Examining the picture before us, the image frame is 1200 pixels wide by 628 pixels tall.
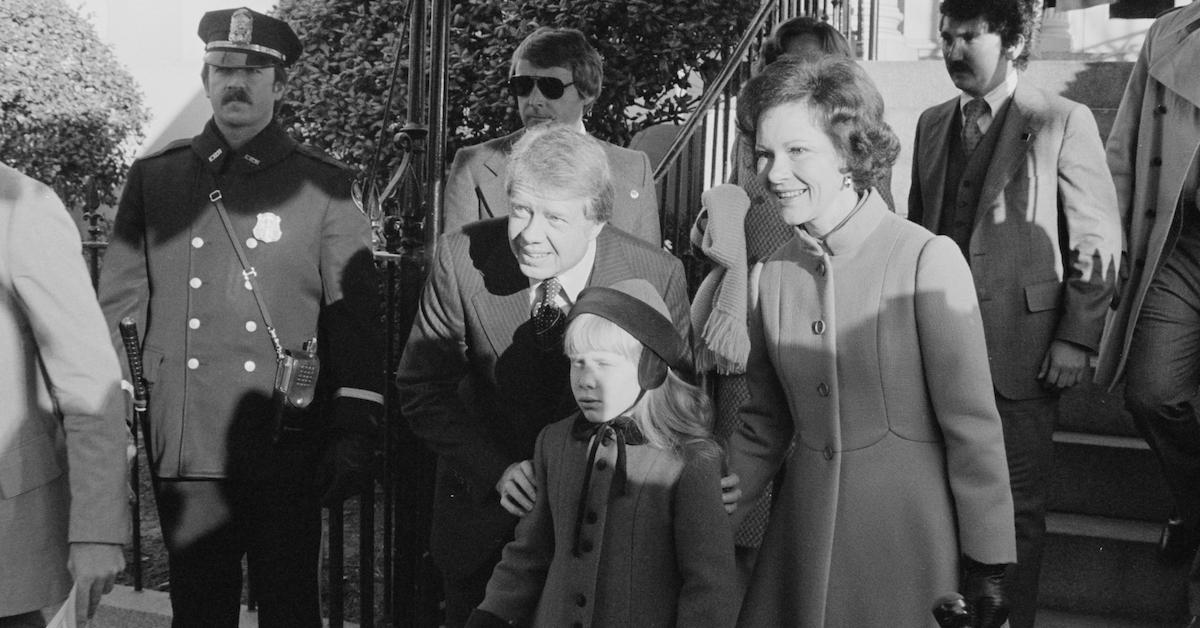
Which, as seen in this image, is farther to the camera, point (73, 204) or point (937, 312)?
point (73, 204)

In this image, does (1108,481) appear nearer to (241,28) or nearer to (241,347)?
(241,347)

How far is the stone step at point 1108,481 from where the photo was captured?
5.30 metres

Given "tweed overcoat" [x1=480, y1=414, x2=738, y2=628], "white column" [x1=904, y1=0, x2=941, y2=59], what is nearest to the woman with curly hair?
"tweed overcoat" [x1=480, y1=414, x2=738, y2=628]

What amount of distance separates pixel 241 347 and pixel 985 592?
235 cm

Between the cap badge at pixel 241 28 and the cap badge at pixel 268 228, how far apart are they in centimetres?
61

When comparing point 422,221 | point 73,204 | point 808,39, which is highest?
point 808,39

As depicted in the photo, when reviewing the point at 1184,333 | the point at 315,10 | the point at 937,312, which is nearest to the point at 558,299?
the point at 937,312

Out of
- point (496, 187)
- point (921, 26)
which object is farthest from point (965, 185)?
point (921, 26)

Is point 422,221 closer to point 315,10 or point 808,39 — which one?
point 808,39

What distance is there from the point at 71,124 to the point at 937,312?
48.6 ft

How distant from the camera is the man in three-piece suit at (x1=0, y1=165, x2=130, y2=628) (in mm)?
2949

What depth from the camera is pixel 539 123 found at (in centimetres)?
429

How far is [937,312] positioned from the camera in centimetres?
283

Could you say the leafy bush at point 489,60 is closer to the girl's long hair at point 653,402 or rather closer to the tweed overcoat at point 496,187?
the tweed overcoat at point 496,187
